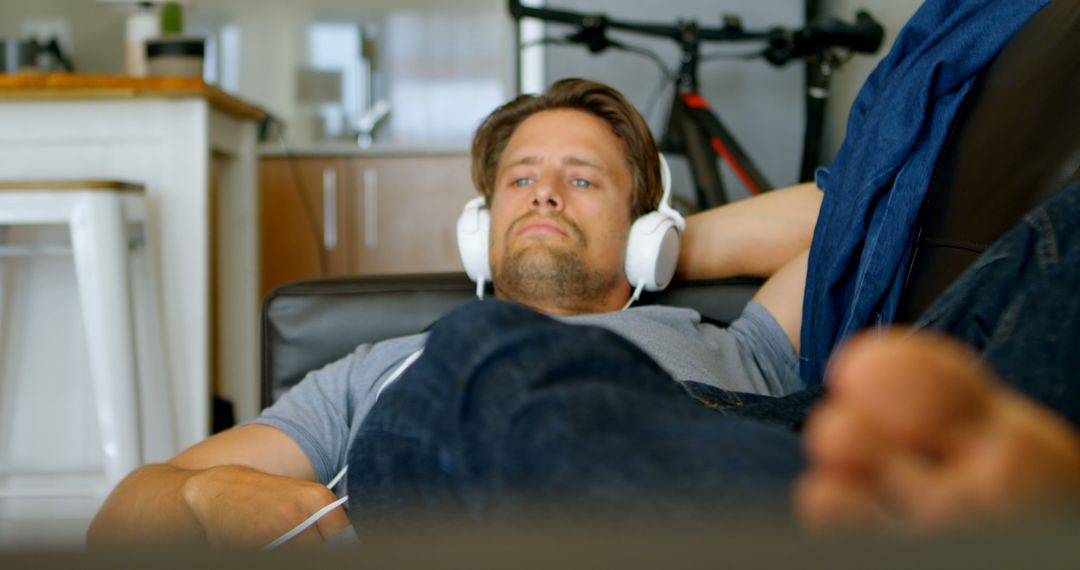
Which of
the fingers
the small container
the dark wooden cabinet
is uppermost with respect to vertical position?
the small container

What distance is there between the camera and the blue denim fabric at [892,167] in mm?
1136

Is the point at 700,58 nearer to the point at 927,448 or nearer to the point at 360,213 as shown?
the point at 360,213

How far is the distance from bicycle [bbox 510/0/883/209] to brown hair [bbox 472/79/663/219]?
2.42 feet

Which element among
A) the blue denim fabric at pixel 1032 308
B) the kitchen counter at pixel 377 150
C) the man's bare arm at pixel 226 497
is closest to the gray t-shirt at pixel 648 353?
the man's bare arm at pixel 226 497

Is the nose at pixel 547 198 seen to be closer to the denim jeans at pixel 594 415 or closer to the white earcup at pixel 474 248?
the white earcup at pixel 474 248

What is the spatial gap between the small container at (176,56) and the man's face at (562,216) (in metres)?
0.98

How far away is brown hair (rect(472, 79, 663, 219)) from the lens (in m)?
1.50

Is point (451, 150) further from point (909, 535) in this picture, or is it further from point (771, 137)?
point (909, 535)

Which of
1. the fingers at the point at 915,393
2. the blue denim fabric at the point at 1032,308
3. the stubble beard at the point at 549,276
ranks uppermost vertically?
the fingers at the point at 915,393

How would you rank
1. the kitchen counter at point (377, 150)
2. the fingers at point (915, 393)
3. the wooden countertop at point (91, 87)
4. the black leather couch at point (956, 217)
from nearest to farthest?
1. the fingers at point (915, 393)
2. the black leather couch at point (956, 217)
3. the wooden countertop at point (91, 87)
4. the kitchen counter at point (377, 150)

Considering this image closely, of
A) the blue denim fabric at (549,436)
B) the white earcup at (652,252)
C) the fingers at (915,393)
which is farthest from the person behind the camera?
the white earcup at (652,252)

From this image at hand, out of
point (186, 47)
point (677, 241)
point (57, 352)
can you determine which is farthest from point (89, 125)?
point (677, 241)

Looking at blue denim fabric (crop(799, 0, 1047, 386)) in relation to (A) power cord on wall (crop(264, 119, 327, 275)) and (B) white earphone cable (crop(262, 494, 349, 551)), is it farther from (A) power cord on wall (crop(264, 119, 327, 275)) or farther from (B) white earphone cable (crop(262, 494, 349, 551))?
(A) power cord on wall (crop(264, 119, 327, 275))

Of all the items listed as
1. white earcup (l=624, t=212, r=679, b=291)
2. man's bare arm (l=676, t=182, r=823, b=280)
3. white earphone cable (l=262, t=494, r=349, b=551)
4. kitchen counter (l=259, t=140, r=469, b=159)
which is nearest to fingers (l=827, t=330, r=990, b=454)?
white earphone cable (l=262, t=494, r=349, b=551)
